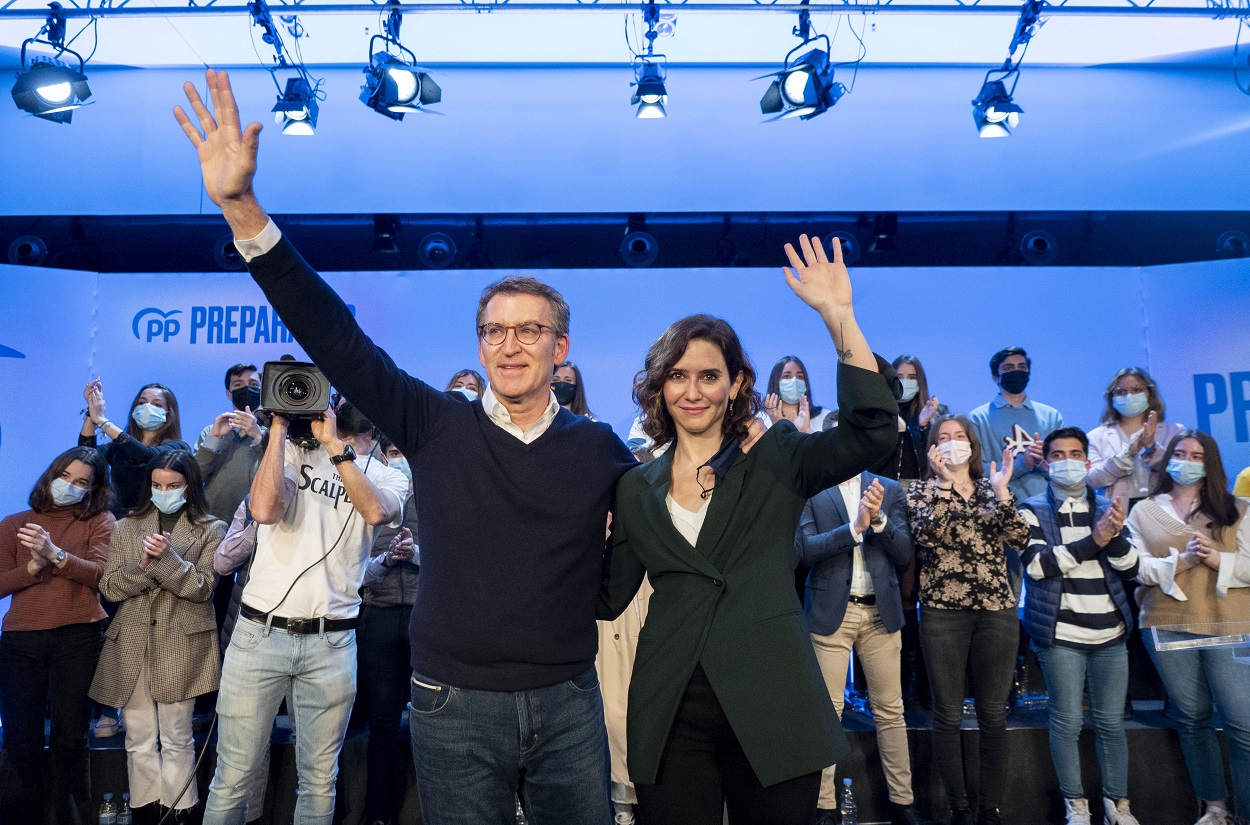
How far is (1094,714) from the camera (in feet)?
12.6

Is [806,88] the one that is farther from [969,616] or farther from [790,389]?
[969,616]

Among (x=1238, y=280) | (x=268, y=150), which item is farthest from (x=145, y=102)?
(x=1238, y=280)

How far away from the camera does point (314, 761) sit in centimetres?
305

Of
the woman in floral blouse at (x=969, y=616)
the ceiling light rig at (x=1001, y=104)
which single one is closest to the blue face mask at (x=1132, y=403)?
the woman in floral blouse at (x=969, y=616)

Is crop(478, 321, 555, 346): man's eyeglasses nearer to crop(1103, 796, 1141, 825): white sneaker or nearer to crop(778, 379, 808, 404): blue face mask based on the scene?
crop(778, 379, 808, 404): blue face mask

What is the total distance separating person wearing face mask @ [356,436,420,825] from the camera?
369cm

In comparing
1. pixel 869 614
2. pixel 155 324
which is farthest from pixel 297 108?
pixel 869 614

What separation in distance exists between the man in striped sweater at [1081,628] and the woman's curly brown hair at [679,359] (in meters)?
2.49

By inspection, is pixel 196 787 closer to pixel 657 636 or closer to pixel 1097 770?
pixel 657 636

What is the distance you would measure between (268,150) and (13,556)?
369cm

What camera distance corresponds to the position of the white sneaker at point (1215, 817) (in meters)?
3.76

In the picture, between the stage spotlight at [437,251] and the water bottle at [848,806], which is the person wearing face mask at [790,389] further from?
the stage spotlight at [437,251]

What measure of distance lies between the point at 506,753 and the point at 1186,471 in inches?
138

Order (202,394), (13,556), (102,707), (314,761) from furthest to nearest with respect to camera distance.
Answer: (202,394)
(102,707)
(13,556)
(314,761)
